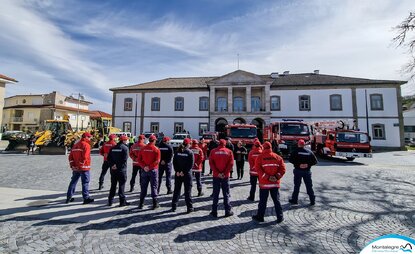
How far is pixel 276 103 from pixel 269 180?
28037 mm

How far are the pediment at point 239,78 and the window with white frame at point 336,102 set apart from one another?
995 centimetres

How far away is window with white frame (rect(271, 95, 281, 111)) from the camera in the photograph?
102 feet

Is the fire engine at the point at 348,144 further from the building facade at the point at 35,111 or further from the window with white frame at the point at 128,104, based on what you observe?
the building facade at the point at 35,111

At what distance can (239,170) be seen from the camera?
9.53 metres

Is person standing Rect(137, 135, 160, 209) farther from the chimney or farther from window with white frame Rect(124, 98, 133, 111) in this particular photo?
the chimney

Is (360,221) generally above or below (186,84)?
below

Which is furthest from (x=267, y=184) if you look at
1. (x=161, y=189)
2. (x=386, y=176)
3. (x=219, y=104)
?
(x=219, y=104)

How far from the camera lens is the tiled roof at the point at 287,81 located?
29.6m

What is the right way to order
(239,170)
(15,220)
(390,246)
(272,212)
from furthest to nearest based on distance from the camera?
(239,170), (272,212), (15,220), (390,246)

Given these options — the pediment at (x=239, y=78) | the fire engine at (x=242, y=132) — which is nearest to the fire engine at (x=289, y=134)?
the fire engine at (x=242, y=132)

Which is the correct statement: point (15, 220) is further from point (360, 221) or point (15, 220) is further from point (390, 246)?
point (360, 221)

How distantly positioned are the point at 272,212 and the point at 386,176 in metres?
8.70

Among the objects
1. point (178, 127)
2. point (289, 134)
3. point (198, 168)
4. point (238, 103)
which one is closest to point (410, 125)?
point (238, 103)

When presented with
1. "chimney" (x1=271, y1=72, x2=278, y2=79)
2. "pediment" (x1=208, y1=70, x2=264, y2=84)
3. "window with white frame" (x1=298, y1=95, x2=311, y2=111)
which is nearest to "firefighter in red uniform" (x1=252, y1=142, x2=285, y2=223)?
"pediment" (x1=208, y1=70, x2=264, y2=84)
